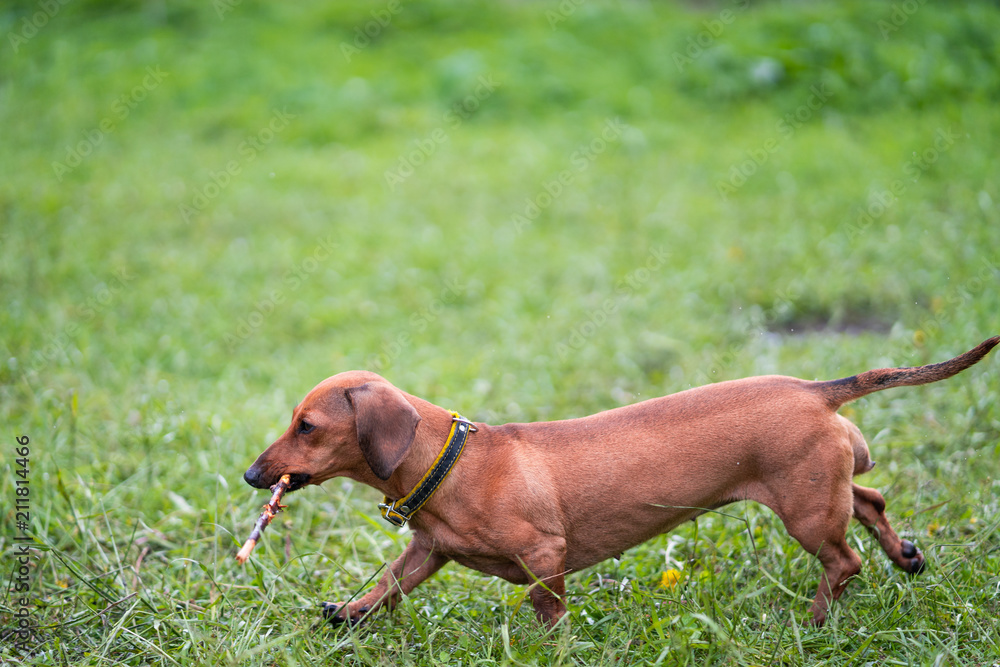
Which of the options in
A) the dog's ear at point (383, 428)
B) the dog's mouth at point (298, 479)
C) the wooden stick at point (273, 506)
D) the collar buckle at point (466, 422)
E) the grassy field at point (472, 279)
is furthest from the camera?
the grassy field at point (472, 279)

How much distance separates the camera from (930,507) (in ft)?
12.8

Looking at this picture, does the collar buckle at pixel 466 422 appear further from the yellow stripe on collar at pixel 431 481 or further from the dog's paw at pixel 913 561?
the dog's paw at pixel 913 561

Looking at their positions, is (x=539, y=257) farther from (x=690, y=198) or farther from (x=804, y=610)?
(x=804, y=610)

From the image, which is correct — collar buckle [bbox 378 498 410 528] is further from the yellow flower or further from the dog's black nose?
the yellow flower

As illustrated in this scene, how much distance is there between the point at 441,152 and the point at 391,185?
102cm

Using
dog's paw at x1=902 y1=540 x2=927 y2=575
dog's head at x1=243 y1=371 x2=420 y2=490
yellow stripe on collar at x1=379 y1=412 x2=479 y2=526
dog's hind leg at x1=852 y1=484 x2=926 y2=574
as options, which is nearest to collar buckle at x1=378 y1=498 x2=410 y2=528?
yellow stripe on collar at x1=379 y1=412 x2=479 y2=526

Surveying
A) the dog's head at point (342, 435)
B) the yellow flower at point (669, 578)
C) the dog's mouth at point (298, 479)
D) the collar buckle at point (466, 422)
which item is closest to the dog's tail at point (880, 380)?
the yellow flower at point (669, 578)

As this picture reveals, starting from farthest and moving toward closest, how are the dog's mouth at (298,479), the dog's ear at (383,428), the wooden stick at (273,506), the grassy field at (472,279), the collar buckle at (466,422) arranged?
the grassy field at (472,279) < the collar buckle at (466,422) < the dog's mouth at (298,479) < the dog's ear at (383,428) < the wooden stick at (273,506)

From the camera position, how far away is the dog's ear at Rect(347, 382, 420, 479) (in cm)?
310

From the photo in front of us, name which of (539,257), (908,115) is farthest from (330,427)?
(908,115)

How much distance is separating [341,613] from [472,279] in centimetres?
473

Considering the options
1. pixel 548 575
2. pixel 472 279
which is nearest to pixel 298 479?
pixel 548 575

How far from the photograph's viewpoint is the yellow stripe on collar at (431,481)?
3.19m

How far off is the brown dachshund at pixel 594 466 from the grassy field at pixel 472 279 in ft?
0.54
